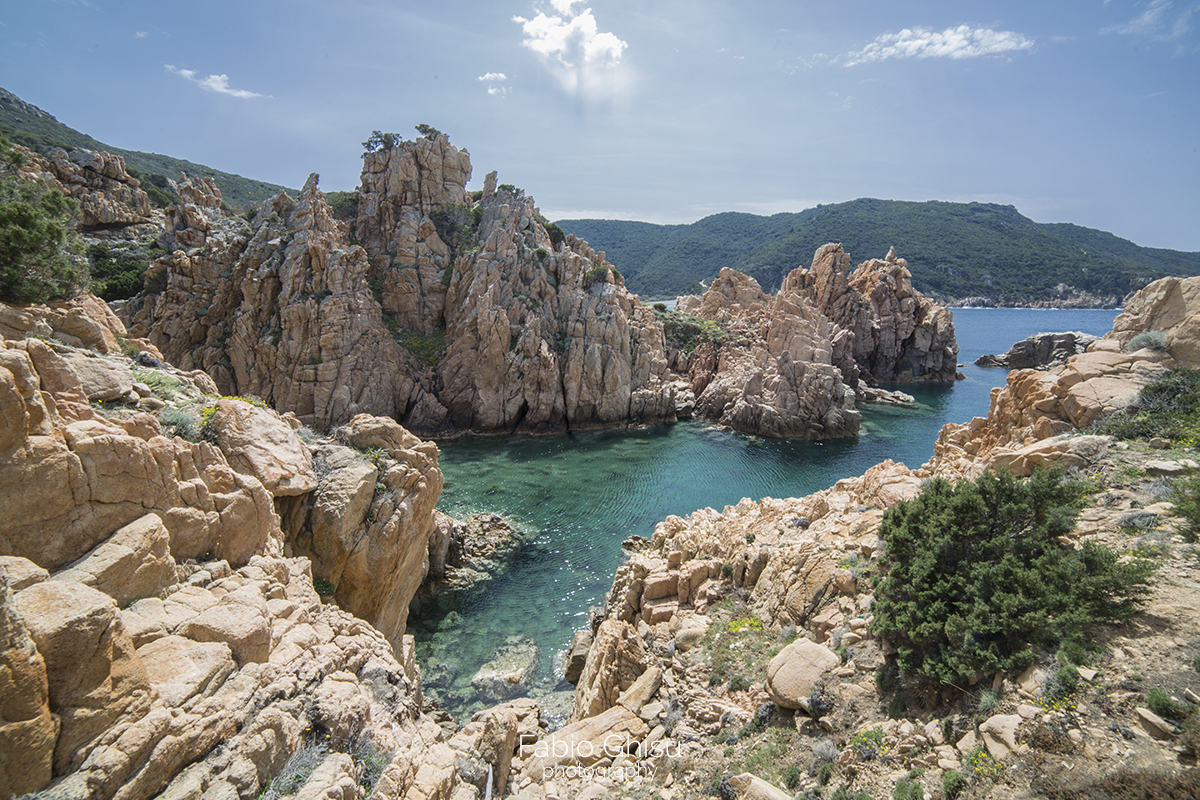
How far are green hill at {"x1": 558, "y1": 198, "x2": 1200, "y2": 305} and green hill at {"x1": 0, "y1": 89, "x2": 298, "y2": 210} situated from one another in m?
118

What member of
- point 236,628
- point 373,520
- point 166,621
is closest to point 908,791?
point 236,628

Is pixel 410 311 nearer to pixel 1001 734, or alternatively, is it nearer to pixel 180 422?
pixel 180 422

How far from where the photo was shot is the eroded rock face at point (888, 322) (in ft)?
264

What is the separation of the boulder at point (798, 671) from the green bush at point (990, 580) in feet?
4.33

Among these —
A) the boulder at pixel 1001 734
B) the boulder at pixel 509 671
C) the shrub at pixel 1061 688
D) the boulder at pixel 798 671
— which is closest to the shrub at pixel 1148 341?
the shrub at pixel 1061 688

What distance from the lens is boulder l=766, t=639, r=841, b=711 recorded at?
10477 millimetres

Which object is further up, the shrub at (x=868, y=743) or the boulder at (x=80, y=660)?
the boulder at (x=80, y=660)

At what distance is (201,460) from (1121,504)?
19.1 meters

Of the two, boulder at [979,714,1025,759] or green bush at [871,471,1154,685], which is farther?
green bush at [871,471,1154,685]

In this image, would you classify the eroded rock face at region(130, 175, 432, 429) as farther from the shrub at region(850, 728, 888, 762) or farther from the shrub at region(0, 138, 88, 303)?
the shrub at region(850, 728, 888, 762)

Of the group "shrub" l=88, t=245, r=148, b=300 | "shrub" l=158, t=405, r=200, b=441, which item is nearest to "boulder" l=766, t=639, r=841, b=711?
"shrub" l=158, t=405, r=200, b=441

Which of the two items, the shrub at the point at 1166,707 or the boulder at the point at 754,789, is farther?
the boulder at the point at 754,789

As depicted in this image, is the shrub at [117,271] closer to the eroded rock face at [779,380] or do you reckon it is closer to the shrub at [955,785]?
the eroded rock face at [779,380]

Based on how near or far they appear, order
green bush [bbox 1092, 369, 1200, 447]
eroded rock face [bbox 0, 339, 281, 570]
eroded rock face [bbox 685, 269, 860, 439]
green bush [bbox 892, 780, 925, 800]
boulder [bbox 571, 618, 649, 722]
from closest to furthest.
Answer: eroded rock face [bbox 0, 339, 281, 570]
green bush [bbox 892, 780, 925, 800]
green bush [bbox 1092, 369, 1200, 447]
boulder [bbox 571, 618, 649, 722]
eroded rock face [bbox 685, 269, 860, 439]
